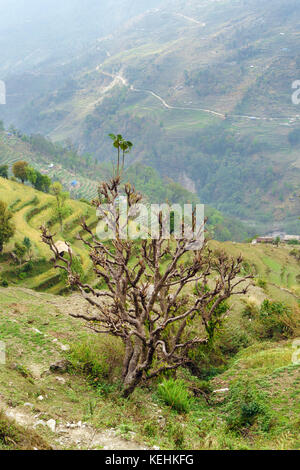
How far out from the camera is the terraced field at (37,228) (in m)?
31.6

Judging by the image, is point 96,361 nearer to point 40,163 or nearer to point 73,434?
point 73,434

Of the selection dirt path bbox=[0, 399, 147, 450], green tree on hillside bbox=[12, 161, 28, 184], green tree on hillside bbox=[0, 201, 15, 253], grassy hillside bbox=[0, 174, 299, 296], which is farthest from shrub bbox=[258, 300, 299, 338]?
green tree on hillside bbox=[12, 161, 28, 184]

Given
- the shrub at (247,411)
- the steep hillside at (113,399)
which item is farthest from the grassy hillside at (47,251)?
the shrub at (247,411)

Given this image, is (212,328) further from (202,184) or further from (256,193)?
(202,184)

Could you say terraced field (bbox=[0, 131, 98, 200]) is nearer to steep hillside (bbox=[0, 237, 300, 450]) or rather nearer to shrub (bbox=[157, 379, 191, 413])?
steep hillside (bbox=[0, 237, 300, 450])

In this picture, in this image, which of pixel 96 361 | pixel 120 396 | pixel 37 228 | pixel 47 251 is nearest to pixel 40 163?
pixel 37 228

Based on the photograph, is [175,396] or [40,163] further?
[40,163]

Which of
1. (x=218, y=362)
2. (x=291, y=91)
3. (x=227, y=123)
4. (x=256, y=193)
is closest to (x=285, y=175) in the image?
(x=256, y=193)

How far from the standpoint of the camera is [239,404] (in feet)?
29.5

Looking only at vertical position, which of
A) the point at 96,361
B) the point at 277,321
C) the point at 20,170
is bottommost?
the point at 277,321

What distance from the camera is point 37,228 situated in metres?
40.2

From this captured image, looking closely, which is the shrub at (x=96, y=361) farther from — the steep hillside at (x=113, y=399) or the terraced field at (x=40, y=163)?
the terraced field at (x=40, y=163)

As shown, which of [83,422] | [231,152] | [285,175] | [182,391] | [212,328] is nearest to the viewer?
[83,422]
